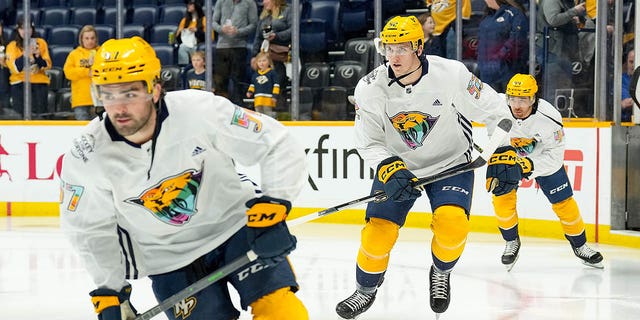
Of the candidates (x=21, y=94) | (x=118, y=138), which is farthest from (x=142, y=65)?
(x=21, y=94)

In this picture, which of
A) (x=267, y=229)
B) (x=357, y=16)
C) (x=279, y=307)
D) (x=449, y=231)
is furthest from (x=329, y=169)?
(x=267, y=229)

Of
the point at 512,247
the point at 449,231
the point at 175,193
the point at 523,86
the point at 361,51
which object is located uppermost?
the point at 361,51

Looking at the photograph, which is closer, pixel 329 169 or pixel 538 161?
pixel 538 161

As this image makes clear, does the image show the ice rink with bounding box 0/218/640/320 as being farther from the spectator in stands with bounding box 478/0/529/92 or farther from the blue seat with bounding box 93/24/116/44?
the blue seat with bounding box 93/24/116/44

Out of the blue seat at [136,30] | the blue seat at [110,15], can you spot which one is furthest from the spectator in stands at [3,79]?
the blue seat at [136,30]

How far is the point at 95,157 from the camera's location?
284cm

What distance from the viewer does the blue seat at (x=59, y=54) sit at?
959cm

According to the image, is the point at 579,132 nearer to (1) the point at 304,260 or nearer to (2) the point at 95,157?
(1) the point at 304,260

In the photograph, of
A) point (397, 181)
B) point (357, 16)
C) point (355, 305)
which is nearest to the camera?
point (397, 181)

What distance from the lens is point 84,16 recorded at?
9.96 metres

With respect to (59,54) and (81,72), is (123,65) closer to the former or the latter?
(81,72)

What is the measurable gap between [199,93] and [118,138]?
26 cm

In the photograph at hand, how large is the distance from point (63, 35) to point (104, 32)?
0.39 metres

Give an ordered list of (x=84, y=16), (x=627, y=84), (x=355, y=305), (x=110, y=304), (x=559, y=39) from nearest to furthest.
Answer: (x=110, y=304) < (x=355, y=305) < (x=627, y=84) < (x=559, y=39) < (x=84, y=16)
